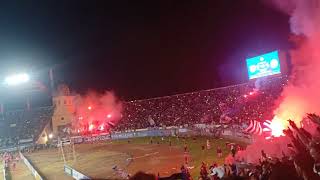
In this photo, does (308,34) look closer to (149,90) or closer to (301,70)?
(301,70)

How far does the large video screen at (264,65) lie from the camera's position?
50.6 metres

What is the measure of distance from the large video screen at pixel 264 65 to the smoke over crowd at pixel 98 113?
4036 centimetres

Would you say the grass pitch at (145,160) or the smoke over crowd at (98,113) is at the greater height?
the smoke over crowd at (98,113)

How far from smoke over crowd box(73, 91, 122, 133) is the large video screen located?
40356mm

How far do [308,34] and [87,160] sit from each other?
101 feet

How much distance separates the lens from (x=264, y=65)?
171ft

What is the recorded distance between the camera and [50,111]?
89.8 metres

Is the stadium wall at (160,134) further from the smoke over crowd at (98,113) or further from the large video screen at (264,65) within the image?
the smoke over crowd at (98,113)

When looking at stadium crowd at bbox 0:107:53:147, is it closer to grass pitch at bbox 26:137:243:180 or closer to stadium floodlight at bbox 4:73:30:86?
grass pitch at bbox 26:137:243:180

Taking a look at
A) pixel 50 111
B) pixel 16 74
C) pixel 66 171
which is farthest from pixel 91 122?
pixel 16 74

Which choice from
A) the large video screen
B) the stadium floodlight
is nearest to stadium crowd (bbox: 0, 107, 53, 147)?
the large video screen

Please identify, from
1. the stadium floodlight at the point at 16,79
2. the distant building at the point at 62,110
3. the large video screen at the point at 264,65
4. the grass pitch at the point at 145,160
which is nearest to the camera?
the stadium floodlight at the point at 16,79

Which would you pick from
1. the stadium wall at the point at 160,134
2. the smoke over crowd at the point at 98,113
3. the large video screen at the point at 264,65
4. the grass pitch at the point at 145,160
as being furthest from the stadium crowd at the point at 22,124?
the large video screen at the point at 264,65

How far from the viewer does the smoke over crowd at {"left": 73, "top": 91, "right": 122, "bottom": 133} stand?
8788 cm
